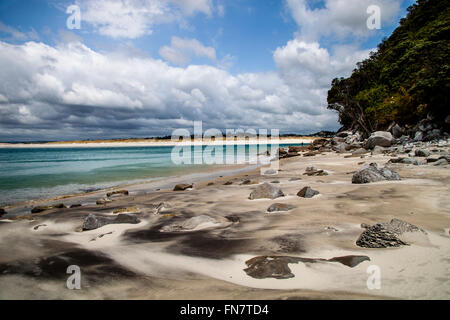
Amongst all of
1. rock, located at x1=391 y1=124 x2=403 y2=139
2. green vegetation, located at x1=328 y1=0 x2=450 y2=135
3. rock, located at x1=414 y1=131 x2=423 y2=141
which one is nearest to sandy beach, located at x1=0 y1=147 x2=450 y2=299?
rock, located at x1=414 y1=131 x2=423 y2=141

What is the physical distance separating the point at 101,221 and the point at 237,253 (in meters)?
3.09

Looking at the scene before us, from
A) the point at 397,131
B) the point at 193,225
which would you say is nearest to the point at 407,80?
the point at 397,131

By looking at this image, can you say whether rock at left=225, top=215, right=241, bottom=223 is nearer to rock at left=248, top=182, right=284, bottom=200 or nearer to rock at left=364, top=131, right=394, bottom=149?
rock at left=248, top=182, right=284, bottom=200

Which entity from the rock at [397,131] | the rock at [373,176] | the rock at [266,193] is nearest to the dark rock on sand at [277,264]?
the rock at [266,193]

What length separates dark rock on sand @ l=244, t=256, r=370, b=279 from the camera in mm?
2227

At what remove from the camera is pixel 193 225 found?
416 centimetres

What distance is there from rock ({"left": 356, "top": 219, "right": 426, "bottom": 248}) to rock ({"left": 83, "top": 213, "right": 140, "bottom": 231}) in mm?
4081

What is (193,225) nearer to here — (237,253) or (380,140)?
(237,253)

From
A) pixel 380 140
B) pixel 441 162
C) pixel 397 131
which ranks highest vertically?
pixel 397 131

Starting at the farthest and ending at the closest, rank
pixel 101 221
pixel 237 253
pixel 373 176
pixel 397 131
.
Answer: pixel 397 131 → pixel 373 176 → pixel 101 221 → pixel 237 253

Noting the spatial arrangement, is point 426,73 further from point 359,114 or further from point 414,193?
point 414,193

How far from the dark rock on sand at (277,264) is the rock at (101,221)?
305cm

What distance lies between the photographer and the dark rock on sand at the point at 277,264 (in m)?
2.23

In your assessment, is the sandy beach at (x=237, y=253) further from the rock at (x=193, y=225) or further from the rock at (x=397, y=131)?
the rock at (x=397, y=131)
